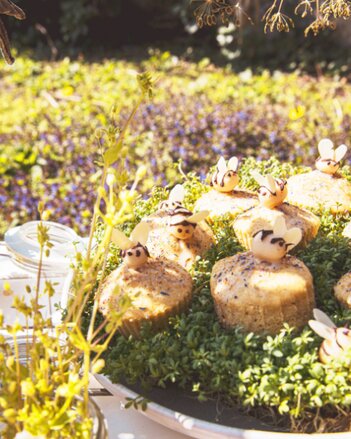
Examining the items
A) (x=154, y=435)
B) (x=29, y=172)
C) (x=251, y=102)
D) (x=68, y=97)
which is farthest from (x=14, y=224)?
(x=154, y=435)

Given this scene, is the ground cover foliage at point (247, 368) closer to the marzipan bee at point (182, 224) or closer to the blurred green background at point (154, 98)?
the marzipan bee at point (182, 224)

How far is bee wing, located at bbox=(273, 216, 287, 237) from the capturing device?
1806 mm

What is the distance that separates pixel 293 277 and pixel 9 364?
0.84 m

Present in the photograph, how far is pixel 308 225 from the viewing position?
88.2 inches

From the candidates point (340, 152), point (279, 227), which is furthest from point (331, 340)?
point (340, 152)

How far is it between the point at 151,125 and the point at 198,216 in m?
3.38

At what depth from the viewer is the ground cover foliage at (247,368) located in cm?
158

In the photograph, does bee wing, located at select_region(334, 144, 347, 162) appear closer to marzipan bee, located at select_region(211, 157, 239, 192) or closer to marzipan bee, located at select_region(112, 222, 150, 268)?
marzipan bee, located at select_region(211, 157, 239, 192)

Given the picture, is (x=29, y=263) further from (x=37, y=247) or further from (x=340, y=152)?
(x=340, y=152)

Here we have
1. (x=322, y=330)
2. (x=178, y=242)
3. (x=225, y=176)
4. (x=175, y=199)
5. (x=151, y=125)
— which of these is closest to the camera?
(x=322, y=330)

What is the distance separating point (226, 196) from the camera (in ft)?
8.03

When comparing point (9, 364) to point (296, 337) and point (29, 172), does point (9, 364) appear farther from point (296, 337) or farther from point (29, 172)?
point (29, 172)

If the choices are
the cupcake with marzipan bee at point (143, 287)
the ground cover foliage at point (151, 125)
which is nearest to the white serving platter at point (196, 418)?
the cupcake with marzipan bee at point (143, 287)

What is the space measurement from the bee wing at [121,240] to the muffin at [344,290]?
0.61 meters
